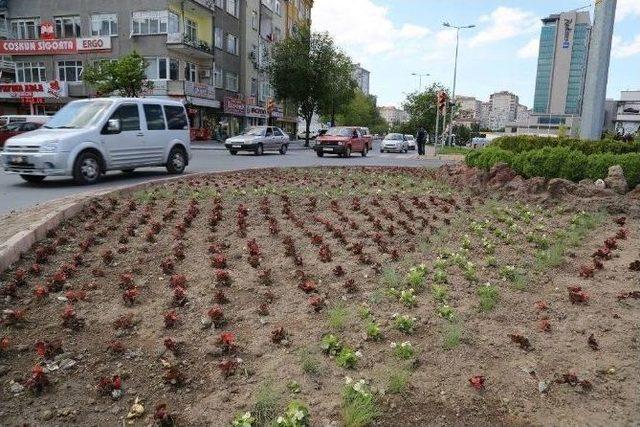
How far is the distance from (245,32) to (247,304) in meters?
50.8

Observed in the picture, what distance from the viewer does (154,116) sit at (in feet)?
43.6

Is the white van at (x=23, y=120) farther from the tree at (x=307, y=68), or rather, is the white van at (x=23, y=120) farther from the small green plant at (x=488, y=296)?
the small green plant at (x=488, y=296)

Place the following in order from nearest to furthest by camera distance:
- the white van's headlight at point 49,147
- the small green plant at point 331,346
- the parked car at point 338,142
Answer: the small green plant at point 331,346
the white van's headlight at point 49,147
the parked car at point 338,142

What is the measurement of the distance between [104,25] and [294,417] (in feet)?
144

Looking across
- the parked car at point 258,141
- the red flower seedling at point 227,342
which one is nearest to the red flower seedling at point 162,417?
the red flower seedling at point 227,342

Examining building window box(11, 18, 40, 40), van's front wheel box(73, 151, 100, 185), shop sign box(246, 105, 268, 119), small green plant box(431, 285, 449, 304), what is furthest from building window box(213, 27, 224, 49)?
small green plant box(431, 285, 449, 304)

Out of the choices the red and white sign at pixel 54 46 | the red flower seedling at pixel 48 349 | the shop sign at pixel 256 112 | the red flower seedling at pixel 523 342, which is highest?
the red and white sign at pixel 54 46

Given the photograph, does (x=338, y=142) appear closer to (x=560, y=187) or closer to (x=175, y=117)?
(x=175, y=117)

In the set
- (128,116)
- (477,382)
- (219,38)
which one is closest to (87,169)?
(128,116)

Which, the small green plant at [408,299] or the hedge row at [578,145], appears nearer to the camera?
the small green plant at [408,299]

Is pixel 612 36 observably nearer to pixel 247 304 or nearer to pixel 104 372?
pixel 247 304

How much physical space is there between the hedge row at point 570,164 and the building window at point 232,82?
41.4 metres

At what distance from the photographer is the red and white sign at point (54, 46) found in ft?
131

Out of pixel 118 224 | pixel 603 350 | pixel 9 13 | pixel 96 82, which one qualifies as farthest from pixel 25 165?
pixel 9 13
